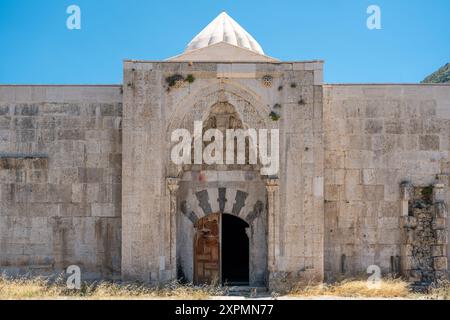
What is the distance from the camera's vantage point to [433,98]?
14.2 m

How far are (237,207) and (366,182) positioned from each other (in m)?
3.21

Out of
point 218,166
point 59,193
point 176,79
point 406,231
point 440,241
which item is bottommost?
point 440,241

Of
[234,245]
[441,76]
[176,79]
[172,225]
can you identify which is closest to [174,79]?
[176,79]

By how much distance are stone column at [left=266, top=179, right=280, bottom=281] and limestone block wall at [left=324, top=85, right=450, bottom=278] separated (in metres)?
→ 1.53

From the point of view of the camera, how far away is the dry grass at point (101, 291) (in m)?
11.9

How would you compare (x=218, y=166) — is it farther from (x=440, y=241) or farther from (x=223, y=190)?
(x=440, y=241)

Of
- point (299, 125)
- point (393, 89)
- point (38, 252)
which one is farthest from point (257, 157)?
point (38, 252)

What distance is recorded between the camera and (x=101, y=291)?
1223 cm

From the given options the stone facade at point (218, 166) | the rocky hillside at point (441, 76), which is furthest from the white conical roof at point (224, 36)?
the rocky hillside at point (441, 76)

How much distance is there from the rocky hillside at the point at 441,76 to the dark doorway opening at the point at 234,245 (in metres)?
19.2

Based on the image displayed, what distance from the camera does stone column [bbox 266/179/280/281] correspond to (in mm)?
13117

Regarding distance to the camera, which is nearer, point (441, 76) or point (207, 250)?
point (207, 250)

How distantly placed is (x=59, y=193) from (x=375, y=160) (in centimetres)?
770
